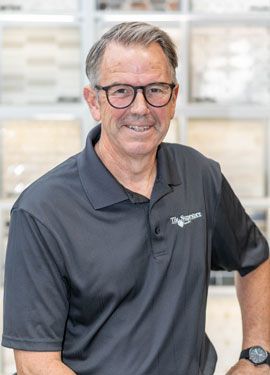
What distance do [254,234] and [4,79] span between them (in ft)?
4.02

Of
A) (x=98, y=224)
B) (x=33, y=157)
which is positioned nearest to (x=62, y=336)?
(x=98, y=224)

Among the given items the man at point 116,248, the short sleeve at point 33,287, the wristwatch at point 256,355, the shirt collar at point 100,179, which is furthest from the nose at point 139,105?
the wristwatch at point 256,355

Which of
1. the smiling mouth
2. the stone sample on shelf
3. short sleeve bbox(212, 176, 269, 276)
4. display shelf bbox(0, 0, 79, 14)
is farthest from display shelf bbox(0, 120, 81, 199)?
the smiling mouth

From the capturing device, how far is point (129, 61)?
1.24 meters

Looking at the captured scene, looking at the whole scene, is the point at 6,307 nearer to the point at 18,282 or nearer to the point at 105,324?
the point at 18,282

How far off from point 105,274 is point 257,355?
414 mm

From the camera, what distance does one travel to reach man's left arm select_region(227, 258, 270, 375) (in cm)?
148

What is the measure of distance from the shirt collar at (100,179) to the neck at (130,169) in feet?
0.06

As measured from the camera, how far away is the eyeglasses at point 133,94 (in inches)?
49.2

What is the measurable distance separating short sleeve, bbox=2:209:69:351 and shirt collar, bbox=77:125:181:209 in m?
0.12

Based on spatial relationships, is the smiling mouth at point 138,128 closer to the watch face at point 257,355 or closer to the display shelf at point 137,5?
the watch face at point 257,355

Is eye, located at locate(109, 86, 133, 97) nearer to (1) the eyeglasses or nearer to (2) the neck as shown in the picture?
(1) the eyeglasses

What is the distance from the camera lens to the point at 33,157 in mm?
2455

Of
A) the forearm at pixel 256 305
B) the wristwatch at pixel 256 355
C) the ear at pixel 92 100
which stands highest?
the ear at pixel 92 100
